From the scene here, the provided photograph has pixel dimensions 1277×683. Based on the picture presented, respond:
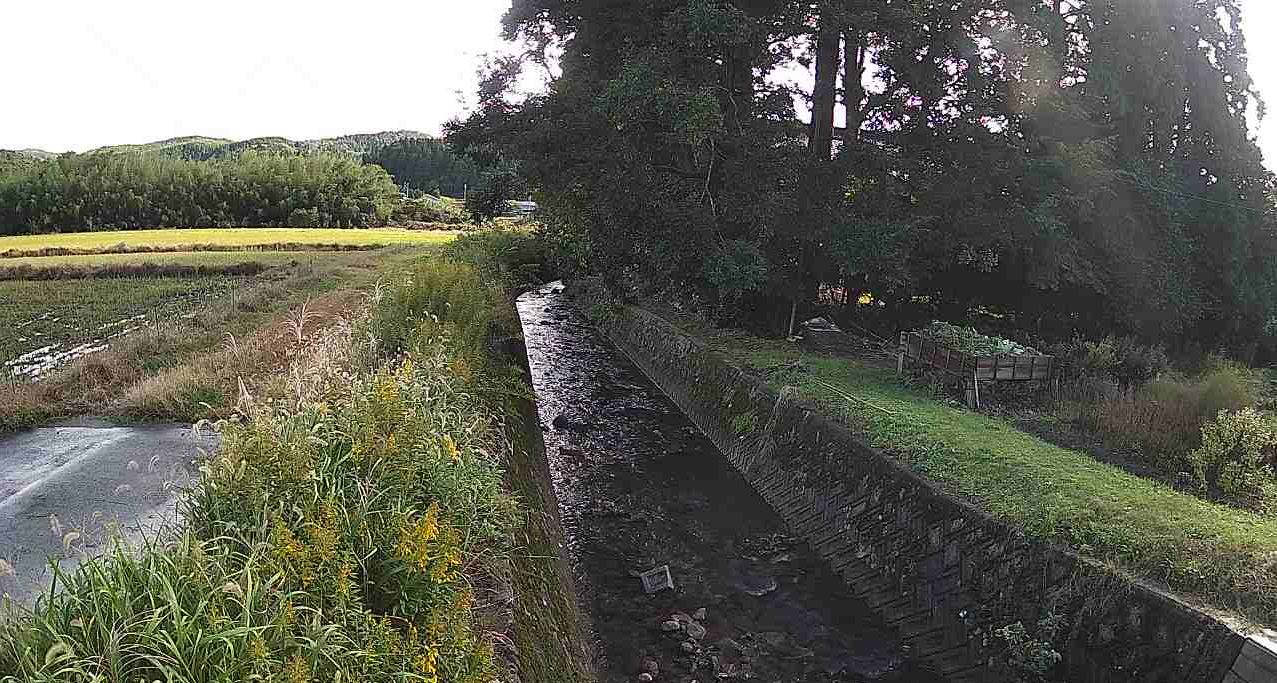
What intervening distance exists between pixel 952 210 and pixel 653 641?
9.11 metres

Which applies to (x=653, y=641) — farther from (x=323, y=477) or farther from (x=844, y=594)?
(x=323, y=477)

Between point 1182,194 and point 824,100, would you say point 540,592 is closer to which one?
point 824,100

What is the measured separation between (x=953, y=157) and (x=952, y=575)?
28.2ft

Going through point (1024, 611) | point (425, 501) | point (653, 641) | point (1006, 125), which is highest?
point (1006, 125)

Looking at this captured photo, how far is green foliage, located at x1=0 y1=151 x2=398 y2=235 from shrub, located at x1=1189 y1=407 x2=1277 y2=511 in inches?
2241

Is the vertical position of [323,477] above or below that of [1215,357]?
above

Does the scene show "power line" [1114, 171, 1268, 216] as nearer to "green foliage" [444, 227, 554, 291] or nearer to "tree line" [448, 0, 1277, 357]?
"tree line" [448, 0, 1277, 357]

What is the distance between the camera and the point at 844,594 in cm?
792

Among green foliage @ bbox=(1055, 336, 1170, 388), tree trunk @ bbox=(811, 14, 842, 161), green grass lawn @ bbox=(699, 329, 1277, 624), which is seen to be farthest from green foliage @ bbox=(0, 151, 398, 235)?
green foliage @ bbox=(1055, 336, 1170, 388)

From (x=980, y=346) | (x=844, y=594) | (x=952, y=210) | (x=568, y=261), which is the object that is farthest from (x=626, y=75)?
(x=568, y=261)

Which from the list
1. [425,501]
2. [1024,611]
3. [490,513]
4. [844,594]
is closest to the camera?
[425,501]

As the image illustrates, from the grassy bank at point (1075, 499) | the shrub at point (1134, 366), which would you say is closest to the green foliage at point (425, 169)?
the shrub at point (1134, 366)

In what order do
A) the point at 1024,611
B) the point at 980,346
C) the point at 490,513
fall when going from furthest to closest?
the point at 980,346
the point at 1024,611
the point at 490,513

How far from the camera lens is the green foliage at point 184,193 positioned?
1895 inches
